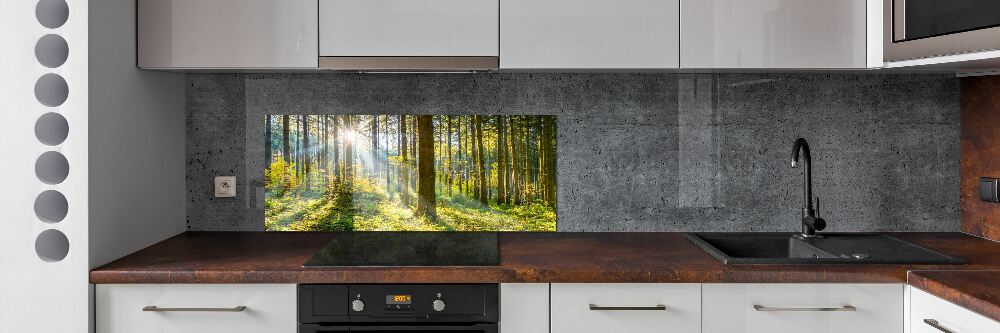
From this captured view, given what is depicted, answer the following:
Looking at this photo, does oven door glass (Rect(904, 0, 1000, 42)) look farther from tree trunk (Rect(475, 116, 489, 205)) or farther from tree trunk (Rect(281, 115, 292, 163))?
tree trunk (Rect(281, 115, 292, 163))

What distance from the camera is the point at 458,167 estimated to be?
2.52 meters

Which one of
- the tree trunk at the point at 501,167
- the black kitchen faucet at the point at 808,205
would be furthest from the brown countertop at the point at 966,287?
the tree trunk at the point at 501,167

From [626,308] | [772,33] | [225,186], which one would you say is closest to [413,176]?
[225,186]

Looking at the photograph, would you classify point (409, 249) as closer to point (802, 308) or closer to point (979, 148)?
point (802, 308)

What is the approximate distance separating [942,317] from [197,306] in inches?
73.1

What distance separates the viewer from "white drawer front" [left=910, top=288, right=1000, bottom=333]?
150 cm

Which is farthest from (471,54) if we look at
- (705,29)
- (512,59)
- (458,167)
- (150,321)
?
(150,321)
